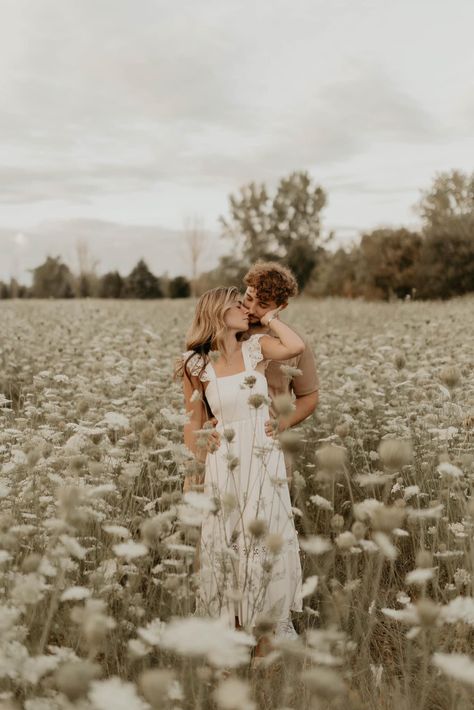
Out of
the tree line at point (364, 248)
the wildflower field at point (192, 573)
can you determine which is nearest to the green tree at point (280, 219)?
the tree line at point (364, 248)

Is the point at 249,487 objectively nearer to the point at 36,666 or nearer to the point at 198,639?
the point at 36,666

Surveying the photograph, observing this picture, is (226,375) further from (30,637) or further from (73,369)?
(73,369)

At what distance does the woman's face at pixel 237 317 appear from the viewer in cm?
346

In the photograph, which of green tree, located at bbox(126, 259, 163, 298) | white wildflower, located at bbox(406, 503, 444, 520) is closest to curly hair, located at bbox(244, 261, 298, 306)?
white wildflower, located at bbox(406, 503, 444, 520)

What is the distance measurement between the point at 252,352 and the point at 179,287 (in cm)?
4494

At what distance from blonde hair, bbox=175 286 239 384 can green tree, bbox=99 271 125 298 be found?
45.9 m

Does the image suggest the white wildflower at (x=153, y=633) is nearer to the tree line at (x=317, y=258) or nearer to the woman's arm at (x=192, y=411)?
the woman's arm at (x=192, y=411)

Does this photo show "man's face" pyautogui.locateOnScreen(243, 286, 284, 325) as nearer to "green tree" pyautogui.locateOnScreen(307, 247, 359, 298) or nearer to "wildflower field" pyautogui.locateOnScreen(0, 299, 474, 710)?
"wildflower field" pyautogui.locateOnScreen(0, 299, 474, 710)

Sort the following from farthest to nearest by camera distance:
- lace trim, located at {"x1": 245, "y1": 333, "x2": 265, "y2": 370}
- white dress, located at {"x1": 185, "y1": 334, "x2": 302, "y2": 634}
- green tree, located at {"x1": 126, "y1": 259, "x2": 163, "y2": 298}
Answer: green tree, located at {"x1": 126, "y1": 259, "x2": 163, "y2": 298} → lace trim, located at {"x1": 245, "y1": 333, "x2": 265, "y2": 370} → white dress, located at {"x1": 185, "y1": 334, "x2": 302, "y2": 634}

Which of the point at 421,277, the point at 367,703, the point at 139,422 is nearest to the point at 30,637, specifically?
the point at 139,422

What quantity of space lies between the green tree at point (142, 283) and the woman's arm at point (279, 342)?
4492 centimetres

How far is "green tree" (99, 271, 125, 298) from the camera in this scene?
161ft

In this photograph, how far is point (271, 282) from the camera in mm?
3428

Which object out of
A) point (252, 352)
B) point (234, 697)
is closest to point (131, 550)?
point (234, 697)
